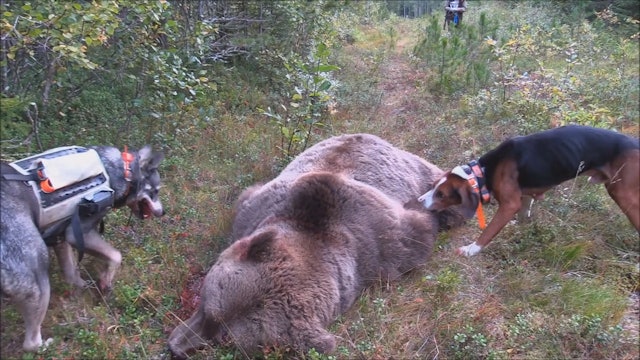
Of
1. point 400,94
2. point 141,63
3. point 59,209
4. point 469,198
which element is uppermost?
point 141,63

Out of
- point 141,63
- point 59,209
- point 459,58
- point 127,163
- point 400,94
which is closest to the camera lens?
point 59,209

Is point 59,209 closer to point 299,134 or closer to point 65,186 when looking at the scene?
point 65,186

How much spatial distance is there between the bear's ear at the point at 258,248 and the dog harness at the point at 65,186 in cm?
118

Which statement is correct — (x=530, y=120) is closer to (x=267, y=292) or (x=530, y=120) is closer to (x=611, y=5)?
(x=267, y=292)

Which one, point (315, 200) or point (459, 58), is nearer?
point (315, 200)

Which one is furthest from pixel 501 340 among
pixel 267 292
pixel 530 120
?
pixel 530 120

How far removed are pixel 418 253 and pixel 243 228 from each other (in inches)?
64.8

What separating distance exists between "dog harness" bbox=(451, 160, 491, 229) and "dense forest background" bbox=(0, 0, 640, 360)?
0.45 metres

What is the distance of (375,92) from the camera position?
9.62 m

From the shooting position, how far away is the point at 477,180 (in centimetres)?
509

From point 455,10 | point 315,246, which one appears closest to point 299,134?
point 315,246

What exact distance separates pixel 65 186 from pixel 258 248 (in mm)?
1498

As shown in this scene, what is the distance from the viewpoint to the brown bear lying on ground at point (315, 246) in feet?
12.1

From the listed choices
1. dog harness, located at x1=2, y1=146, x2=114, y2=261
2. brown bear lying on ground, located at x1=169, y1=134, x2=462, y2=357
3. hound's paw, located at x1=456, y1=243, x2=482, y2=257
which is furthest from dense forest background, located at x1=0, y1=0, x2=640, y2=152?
hound's paw, located at x1=456, y1=243, x2=482, y2=257
